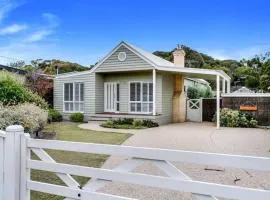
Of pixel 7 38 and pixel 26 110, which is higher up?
pixel 7 38

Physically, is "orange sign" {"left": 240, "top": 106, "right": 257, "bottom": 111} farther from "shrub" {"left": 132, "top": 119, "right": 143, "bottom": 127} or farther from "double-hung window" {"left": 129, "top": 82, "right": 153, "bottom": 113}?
"shrub" {"left": 132, "top": 119, "right": 143, "bottom": 127}

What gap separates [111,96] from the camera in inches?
879

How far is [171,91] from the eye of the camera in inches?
864

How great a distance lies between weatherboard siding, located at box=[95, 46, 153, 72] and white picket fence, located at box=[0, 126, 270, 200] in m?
15.9

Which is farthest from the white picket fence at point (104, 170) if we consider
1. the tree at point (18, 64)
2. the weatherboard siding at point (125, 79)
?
the tree at point (18, 64)

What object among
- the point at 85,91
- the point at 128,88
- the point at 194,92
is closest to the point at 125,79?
the point at 128,88

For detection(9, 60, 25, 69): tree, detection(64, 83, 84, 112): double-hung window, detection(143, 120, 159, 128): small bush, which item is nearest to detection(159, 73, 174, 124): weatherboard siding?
detection(143, 120, 159, 128): small bush

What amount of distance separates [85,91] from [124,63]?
11.9 feet

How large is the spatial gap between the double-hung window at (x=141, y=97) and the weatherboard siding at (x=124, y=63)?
59.4 inches

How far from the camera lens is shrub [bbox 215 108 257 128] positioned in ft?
59.9

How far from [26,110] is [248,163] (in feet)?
28.7

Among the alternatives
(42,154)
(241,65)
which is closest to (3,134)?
(42,154)

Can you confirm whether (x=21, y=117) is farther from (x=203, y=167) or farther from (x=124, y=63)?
(x=124, y=63)

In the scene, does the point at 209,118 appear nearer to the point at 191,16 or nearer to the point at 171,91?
the point at 171,91
